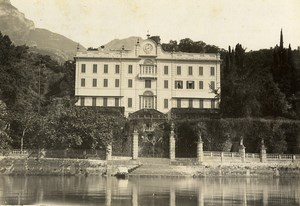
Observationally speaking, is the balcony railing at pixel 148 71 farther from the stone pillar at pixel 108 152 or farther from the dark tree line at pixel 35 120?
the stone pillar at pixel 108 152

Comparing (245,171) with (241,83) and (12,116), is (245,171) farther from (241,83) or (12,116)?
(12,116)

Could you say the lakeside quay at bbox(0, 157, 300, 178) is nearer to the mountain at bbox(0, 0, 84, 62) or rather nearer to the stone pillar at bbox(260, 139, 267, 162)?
the stone pillar at bbox(260, 139, 267, 162)

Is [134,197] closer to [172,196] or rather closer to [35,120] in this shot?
[172,196]

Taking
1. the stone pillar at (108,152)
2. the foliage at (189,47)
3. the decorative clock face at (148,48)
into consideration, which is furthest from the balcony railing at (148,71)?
the stone pillar at (108,152)

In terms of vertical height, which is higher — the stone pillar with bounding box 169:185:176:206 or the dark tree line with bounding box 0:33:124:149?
the dark tree line with bounding box 0:33:124:149

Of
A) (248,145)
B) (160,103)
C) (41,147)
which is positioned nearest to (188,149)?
(248,145)

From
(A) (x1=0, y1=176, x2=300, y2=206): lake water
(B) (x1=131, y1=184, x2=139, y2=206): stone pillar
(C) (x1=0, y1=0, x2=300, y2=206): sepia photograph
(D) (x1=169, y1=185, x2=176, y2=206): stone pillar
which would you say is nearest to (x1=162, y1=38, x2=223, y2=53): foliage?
(C) (x1=0, y1=0, x2=300, y2=206): sepia photograph
